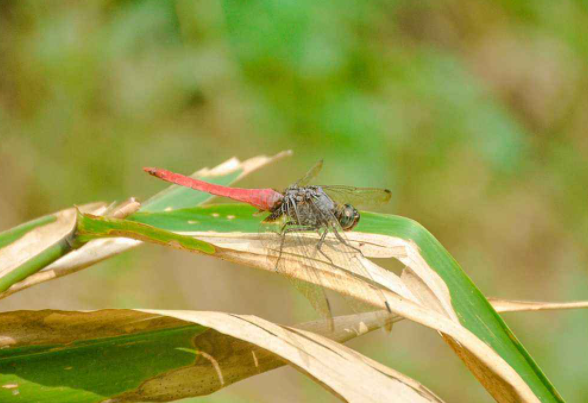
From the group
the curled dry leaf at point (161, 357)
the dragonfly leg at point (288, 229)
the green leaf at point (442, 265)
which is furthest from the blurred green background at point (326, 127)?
the curled dry leaf at point (161, 357)

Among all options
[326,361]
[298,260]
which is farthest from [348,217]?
[326,361]

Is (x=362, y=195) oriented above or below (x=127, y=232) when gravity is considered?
below

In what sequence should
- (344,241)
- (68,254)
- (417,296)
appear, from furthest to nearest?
(344,241), (68,254), (417,296)

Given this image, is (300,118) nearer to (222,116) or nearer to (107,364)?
(222,116)

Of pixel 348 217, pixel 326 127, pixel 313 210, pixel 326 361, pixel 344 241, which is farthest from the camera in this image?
pixel 326 127

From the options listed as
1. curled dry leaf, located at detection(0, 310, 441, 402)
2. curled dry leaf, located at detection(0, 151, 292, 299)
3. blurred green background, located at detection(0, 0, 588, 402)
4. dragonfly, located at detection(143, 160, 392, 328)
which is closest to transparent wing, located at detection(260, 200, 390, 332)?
dragonfly, located at detection(143, 160, 392, 328)

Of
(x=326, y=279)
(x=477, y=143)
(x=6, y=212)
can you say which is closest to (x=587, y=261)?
(x=477, y=143)

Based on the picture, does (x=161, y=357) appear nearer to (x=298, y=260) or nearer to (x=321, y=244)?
(x=298, y=260)

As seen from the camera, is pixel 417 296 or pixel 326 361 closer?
pixel 326 361
